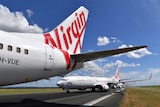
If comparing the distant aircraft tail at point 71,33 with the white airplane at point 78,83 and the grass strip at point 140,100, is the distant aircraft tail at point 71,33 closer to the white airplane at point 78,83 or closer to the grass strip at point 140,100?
the grass strip at point 140,100

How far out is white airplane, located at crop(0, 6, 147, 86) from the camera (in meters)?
9.76

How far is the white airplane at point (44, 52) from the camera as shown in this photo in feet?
32.0

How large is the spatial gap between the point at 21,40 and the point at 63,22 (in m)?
4.83

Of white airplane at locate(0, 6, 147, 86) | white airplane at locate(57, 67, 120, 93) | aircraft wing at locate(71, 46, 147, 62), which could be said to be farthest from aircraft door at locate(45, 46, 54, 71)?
white airplane at locate(57, 67, 120, 93)

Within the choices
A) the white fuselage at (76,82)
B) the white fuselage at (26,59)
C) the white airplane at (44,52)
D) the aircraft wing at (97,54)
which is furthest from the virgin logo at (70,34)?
the white fuselage at (76,82)

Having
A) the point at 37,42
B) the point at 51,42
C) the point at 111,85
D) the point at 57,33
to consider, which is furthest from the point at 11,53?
the point at 111,85

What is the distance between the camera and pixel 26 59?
412 inches

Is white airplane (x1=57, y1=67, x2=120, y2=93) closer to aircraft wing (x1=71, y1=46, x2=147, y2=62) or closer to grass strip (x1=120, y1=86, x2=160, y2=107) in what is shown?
grass strip (x1=120, y1=86, x2=160, y2=107)

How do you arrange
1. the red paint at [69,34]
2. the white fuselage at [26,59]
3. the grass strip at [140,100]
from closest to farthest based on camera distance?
the white fuselage at [26,59], the red paint at [69,34], the grass strip at [140,100]

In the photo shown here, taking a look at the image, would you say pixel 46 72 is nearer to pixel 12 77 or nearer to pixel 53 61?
pixel 53 61

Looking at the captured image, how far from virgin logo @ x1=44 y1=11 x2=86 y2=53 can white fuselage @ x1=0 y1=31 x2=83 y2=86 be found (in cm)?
106

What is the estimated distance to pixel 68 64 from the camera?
13.4 meters

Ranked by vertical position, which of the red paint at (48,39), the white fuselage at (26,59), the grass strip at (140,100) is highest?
the red paint at (48,39)

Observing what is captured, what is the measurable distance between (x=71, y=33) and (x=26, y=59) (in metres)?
5.64
